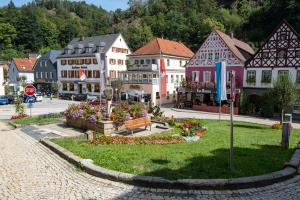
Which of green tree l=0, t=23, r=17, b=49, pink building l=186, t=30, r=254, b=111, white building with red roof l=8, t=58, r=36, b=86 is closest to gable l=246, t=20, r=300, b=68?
pink building l=186, t=30, r=254, b=111

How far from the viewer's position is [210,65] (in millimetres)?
38250

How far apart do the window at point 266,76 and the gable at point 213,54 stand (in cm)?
301

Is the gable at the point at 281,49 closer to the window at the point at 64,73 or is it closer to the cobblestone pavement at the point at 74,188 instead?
the cobblestone pavement at the point at 74,188

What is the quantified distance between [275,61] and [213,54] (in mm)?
8005

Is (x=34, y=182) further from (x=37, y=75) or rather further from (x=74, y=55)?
(x=37, y=75)

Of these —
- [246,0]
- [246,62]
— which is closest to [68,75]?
[246,62]

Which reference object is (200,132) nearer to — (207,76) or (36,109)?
(207,76)

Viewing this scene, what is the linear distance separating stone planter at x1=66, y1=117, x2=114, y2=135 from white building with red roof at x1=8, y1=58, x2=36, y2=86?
54022 mm

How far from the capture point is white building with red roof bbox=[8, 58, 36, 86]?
68.8 meters

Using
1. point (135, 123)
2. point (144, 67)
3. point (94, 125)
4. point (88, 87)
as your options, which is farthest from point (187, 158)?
point (88, 87)

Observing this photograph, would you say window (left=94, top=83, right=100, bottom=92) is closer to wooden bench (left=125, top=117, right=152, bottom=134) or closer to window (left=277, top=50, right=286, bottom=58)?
window (left=277, top=50, right=286, bottom=58)

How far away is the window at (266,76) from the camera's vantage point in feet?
108

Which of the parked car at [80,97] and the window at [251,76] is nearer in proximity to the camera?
the window at [251,76]

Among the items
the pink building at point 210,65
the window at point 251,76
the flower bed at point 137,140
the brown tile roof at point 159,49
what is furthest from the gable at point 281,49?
the flower bed at point 137,140
